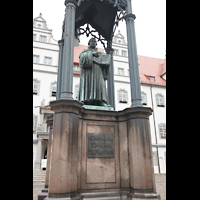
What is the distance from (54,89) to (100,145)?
19629 millimetres

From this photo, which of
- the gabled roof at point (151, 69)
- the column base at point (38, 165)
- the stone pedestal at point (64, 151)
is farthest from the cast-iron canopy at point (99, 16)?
the gabled roof at point (151, 69)

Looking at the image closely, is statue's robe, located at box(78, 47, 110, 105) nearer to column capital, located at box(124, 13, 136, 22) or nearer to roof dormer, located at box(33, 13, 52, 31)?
column capital, located at box(124, 13, 136, 22)

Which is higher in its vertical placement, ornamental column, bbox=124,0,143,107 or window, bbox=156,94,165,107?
window, bbox=156,94,165,107

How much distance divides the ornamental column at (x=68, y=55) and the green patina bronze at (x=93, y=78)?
28.2 inches

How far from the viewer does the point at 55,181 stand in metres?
3.20

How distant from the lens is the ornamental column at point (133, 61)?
4.33m

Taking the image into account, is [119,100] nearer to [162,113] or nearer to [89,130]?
[162,113]

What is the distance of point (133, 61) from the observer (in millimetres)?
4711

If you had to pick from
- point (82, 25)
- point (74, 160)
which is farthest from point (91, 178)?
point (82, 25)

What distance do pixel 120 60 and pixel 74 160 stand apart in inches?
908

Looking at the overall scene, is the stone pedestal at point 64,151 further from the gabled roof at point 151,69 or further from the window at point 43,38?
the gabled roof at point 151,69

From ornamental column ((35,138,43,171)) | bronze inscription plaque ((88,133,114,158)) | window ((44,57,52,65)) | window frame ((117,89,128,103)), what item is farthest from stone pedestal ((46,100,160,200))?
window ((44,57,52,65))

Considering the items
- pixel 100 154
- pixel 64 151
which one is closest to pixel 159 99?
pixel 100 154

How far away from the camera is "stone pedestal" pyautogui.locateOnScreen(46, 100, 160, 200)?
10.9 feet
